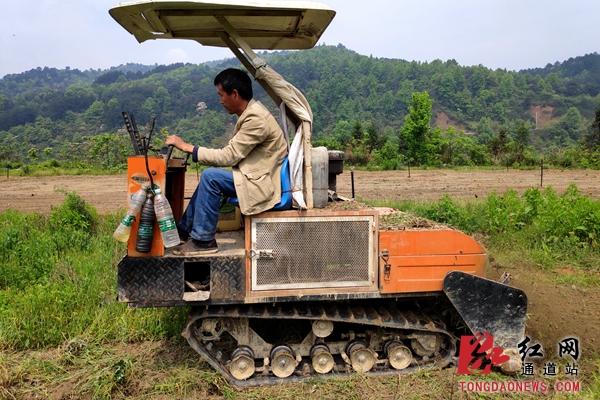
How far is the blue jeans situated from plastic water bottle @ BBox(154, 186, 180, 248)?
30 centimetres

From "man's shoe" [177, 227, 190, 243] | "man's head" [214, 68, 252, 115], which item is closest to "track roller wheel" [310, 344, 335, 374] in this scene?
"man's shoe" [177, 227, 190, 243]

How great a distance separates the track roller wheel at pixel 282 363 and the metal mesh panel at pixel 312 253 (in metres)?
0.57

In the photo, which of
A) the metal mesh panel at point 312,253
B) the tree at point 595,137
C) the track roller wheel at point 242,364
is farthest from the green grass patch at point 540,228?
the tree at point 595,137

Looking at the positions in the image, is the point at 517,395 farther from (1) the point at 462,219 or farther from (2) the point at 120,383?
(1) the point at 462,219

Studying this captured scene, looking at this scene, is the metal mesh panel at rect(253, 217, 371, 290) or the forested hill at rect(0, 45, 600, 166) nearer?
the metal mesh panel at rect(253, 217, 371, 290)

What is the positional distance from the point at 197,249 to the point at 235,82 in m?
1.34

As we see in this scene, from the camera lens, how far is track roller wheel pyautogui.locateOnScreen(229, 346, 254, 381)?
406 centimetres

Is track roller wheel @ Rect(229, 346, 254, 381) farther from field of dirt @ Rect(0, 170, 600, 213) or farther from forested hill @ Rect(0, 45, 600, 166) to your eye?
forested hill @ Rect(0, 45, 600, 166)

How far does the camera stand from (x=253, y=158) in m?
4.05

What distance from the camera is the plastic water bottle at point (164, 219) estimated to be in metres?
3.62

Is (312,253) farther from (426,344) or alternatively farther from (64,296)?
(64,296)

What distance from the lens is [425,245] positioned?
13.5ft

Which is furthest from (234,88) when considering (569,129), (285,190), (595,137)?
(569,129)

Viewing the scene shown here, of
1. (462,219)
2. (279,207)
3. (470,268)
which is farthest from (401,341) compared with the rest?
(462,219)
